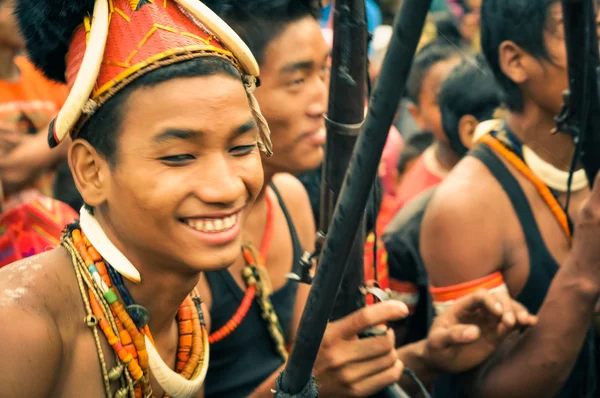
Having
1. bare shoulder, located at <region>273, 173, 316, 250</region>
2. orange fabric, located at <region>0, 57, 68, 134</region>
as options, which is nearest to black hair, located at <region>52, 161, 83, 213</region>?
orange fabric, located at <region>0, 57, 68, 134</region>

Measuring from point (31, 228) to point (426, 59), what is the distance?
3.43m

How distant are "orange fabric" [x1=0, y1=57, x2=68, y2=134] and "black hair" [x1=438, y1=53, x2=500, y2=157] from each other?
2.16 metres

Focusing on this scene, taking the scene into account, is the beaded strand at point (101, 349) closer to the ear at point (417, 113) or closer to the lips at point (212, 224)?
the lips at point (212, 224)

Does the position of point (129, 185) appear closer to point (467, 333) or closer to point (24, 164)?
point (467, 333)

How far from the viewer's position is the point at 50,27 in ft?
6.84

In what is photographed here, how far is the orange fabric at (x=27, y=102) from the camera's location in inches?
171

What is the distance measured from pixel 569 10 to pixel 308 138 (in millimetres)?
1369

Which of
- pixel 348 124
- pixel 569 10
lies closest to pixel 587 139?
pixel 569 10

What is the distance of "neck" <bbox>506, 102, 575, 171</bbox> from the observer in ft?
10.8

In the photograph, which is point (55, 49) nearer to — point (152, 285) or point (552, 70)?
point (152, 285)

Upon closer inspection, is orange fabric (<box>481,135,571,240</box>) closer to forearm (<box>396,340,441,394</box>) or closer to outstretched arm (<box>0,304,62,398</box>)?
forearm (<box>396,340,441,394</box>)

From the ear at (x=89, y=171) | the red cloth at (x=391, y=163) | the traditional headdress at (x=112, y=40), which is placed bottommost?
the red cloth at (x=391, y=163)

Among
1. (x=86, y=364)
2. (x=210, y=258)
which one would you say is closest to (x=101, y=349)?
(x=86, y=364)

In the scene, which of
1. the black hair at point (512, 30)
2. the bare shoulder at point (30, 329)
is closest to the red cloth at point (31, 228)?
the bare shoulder at point (30, 329)
